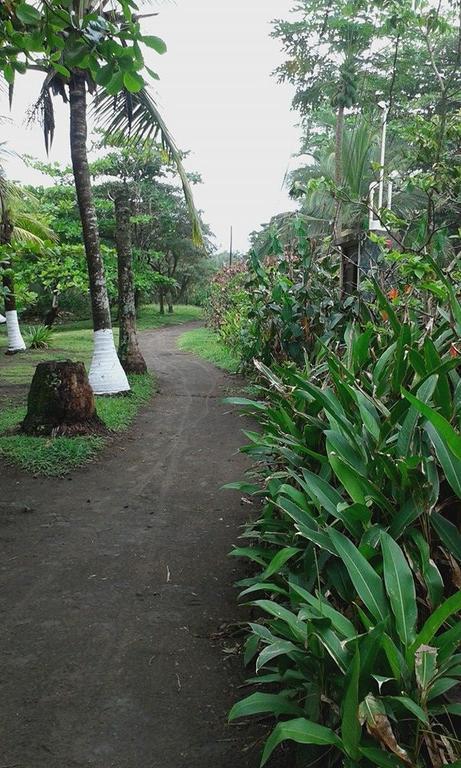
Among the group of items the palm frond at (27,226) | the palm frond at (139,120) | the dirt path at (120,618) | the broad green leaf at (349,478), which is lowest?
the dirt path at (120,618)

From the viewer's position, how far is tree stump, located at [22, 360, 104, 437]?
19.8 feet

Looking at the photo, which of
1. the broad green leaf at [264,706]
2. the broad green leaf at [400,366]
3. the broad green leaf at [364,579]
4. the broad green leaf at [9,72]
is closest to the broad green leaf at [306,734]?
the broad green leaf at [264,706]

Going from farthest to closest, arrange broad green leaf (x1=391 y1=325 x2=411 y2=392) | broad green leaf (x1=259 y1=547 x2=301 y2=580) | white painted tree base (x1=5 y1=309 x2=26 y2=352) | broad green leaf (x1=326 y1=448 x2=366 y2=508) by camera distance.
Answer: white painted tree base (x1=5 y1=309 x2=26 y2=352)
broad green leaf (x1=391 y1=325 x2=411 y2=392)
broad green leaf (x1=259 y1=547 x2=301 y2=580)
broad green leaf (x1=326 y1=448 x2=366 y2=508)

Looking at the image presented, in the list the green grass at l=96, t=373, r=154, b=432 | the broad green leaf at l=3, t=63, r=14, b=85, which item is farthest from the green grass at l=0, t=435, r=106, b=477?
the broad green leaf at l=3, t=63, r=14, b=85

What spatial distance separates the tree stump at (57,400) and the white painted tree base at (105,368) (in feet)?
6.26

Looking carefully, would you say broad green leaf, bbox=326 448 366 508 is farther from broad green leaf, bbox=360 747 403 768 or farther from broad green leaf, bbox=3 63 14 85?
broad green leaf, bbox=3 63 14 85

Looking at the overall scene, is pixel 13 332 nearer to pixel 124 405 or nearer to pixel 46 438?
pixel 124 405

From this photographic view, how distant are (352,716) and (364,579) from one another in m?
0.42

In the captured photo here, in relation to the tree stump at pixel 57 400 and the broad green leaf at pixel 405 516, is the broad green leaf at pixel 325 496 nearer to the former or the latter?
the broad green leaf at pixel 405 516

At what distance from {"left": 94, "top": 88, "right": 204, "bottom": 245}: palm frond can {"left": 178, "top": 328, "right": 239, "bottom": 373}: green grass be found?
480 centimetres

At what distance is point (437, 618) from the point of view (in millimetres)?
1403

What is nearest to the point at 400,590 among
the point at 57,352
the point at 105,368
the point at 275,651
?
the point at 275,651

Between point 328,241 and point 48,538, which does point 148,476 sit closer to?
point 48,538

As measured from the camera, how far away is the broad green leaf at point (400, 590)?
1.54 m
